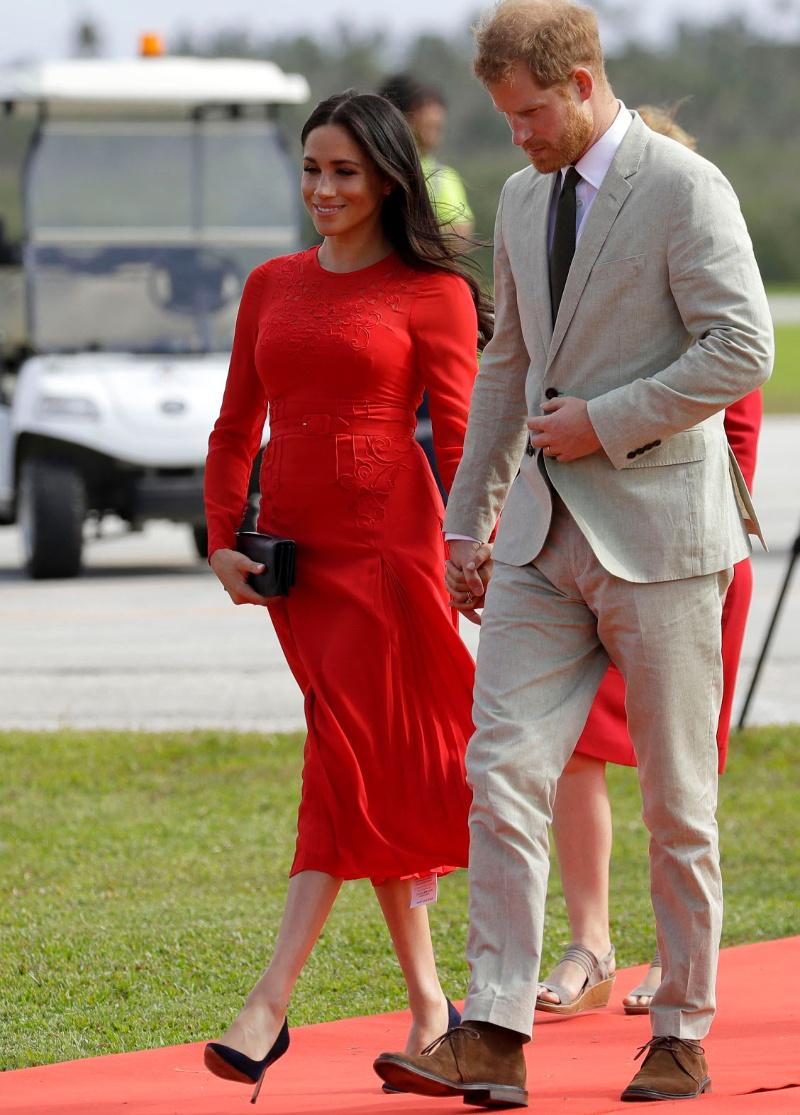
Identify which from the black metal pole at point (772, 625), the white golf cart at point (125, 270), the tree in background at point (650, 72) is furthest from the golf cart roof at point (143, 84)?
the tree in background at point (650, 72)

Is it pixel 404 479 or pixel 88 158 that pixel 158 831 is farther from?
pixel 88 158

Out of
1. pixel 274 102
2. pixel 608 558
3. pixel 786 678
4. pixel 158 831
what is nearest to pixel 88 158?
pixel 274 102

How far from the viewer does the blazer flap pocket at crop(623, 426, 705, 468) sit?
12.1 ft

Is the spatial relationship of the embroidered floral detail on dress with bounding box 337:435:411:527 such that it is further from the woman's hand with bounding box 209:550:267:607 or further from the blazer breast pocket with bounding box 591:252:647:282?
the blazer breast pocket with bounding box 591:252:647:282

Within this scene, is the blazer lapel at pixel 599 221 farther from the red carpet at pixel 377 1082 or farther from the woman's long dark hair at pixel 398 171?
the red carpet at pixel 377 1082

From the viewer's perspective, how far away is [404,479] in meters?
4.11

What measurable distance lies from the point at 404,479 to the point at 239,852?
2.73m

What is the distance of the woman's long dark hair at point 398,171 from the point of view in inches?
161

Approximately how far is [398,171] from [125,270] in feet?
32.5

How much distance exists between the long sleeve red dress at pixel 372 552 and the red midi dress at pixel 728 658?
667 millimetres

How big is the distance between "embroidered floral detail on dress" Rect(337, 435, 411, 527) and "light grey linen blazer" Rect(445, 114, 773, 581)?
1.05 feet

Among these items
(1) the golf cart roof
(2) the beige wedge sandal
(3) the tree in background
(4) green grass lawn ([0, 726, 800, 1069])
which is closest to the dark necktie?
(2) the beige wedge sandal

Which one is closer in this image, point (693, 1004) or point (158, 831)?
point (693, 1004)

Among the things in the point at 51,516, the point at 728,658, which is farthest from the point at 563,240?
the point at 51,516
